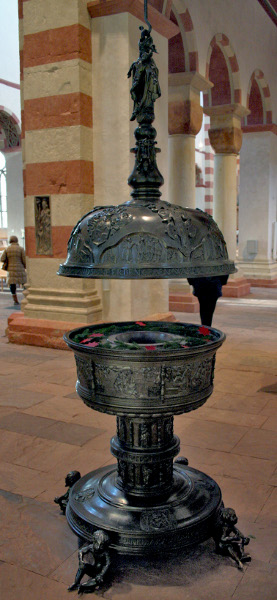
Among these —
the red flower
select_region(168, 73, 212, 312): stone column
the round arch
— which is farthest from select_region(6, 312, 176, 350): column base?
the round arch

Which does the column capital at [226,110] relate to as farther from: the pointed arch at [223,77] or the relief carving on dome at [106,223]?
the relief carving on dome at [106,223]

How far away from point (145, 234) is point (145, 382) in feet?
2.11

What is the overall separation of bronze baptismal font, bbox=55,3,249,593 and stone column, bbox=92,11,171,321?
3.54 m

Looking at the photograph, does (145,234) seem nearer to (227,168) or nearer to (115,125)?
(115,125)

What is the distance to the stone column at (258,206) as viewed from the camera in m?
12.5

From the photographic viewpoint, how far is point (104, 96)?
6070 millimetres

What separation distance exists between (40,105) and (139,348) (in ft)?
15.3

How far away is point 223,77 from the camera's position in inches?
414

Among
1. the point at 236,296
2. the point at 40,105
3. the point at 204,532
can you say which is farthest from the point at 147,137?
the point at 236,296

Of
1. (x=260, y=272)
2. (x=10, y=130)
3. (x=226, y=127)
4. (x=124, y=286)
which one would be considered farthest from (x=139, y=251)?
(x=10, y=130)

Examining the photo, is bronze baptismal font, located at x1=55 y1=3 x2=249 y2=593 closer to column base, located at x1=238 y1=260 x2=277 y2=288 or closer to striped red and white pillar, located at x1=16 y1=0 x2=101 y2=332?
striped red and white pillar, located at x1=16 y1=0 x2=101 y2=332

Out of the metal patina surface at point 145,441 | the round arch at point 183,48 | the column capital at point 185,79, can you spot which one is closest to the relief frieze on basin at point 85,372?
the metal patina surface at point 145,441

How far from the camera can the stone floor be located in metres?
2.15

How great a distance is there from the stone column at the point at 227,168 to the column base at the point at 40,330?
4.60 m
